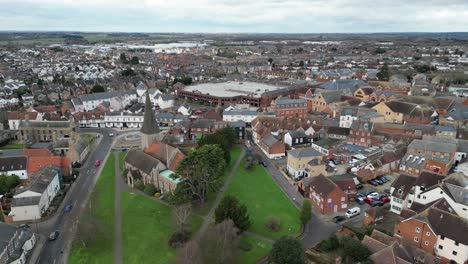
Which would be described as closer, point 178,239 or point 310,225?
point 178,239

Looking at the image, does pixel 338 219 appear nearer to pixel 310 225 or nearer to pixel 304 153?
pixel 310 225

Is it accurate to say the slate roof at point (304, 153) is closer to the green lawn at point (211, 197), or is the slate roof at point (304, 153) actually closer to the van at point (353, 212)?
the green lawn at point (211, 197)

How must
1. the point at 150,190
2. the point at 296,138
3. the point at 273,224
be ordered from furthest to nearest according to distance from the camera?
the point at 296,138
the point at 150,190
the point at 273,224

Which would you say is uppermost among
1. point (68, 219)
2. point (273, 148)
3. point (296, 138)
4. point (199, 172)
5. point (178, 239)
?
point (199, 172)

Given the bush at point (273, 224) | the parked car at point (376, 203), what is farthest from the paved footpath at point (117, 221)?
the parked car at point (376, 203)

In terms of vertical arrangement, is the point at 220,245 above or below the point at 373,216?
above

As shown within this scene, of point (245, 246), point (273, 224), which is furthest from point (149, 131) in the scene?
point (245, 246)
